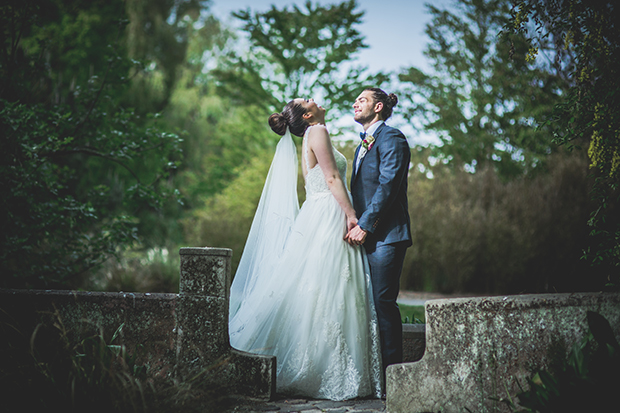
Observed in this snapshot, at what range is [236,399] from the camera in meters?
3.27

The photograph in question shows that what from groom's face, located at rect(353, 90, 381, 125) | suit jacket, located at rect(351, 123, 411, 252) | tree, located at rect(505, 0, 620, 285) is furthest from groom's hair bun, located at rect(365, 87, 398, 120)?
tree, located at rect(505, 0, 620, 285)

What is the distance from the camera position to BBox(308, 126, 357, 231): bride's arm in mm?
3912

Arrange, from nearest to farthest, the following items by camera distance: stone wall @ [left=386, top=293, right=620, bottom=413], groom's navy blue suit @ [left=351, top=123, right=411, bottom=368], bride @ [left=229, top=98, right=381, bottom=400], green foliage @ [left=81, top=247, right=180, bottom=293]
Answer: stone wall @ [left=386, top=293, right=620, bottom=413] → bride @ [left=229, top=98, right=381, bottom=400] → groom's navy blue suit @ [left=351, top=123, right=411, bottom=368] → green foliage @ [left=81, top=247, right=180, bottom=293]

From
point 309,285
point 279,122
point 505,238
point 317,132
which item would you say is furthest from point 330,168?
point 505,238

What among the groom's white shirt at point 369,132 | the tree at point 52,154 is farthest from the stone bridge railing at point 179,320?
the tree at point 52,154

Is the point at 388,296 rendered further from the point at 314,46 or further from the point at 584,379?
the point at 314,46

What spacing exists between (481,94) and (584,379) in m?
18.3

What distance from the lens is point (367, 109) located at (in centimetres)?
403

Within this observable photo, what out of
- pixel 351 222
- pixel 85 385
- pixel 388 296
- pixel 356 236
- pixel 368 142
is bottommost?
pixel 85 385

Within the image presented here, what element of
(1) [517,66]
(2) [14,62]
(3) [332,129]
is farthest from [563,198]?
(2) [14,62]

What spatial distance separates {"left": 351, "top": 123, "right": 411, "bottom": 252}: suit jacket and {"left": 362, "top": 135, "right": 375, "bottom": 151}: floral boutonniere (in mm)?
28

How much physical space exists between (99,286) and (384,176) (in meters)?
7.17

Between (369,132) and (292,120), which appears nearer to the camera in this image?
(369,132)

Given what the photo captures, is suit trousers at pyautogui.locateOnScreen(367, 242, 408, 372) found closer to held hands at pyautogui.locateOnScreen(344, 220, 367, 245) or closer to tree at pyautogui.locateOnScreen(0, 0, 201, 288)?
held hands at pyautogui.locateOnScreen(344, 220, 367, 245)
